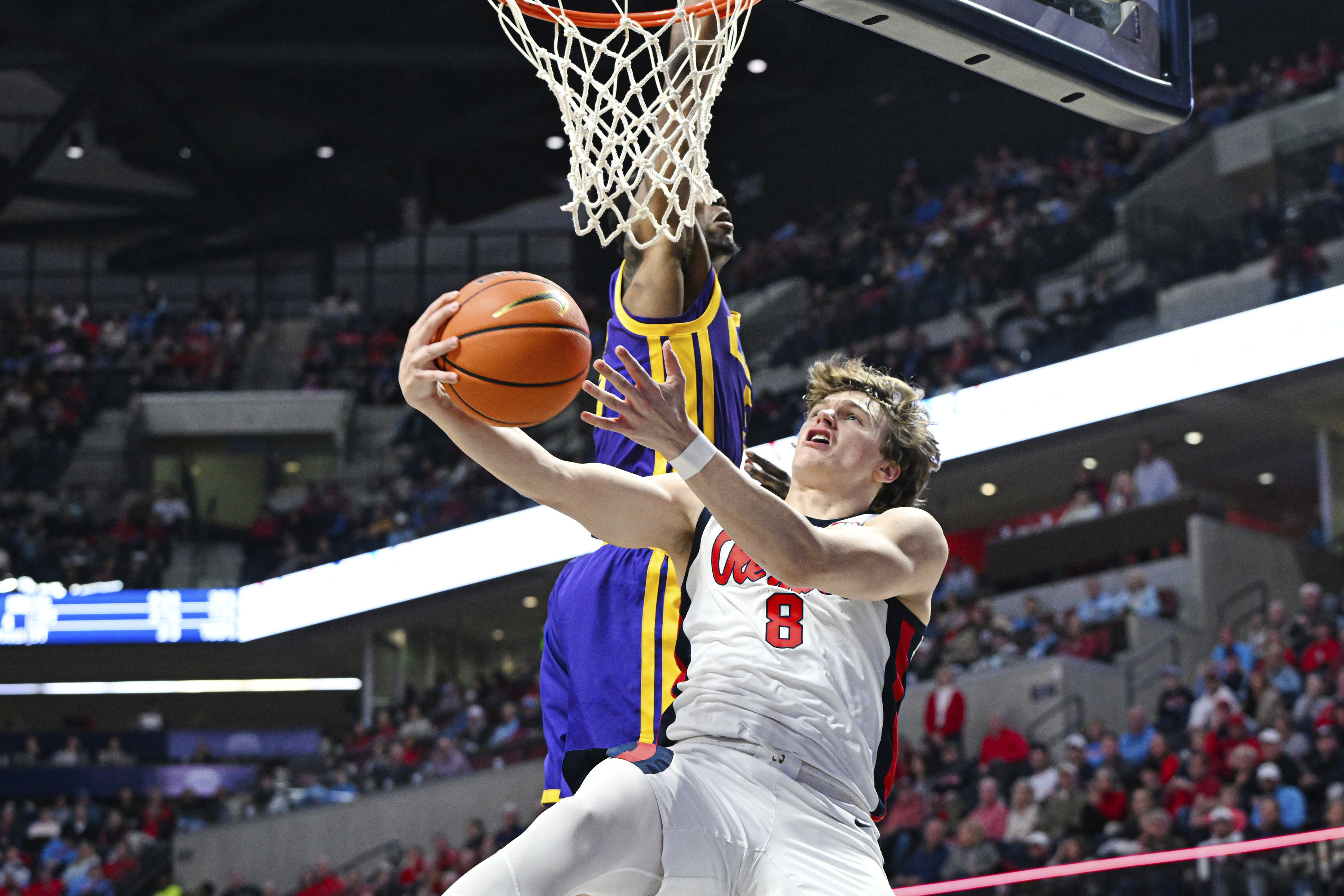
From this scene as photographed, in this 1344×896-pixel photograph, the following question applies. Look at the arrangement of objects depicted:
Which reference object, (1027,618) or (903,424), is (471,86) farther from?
(903,424)

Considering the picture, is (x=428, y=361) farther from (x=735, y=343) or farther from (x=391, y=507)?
(x=391, y=507)

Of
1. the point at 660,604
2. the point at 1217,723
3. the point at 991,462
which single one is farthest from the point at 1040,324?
the point at 660,604

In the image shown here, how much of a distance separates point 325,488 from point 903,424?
19319 millimetres

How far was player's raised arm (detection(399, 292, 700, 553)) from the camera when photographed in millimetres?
3344

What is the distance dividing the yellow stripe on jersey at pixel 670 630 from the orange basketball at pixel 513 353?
2.25 feet

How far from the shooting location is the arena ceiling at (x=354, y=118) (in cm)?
2161

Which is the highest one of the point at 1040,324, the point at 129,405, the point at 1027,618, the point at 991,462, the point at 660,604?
the point at 129,405

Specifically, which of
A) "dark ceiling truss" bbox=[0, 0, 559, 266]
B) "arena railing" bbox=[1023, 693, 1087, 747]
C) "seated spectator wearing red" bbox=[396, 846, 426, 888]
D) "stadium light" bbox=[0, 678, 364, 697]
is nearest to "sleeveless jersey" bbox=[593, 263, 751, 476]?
"arena railing" bbox=[1023, 693, 1087, 747]

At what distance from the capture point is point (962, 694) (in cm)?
1363

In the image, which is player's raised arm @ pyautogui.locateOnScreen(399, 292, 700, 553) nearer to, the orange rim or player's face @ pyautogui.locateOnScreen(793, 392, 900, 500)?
player's face @ pyautogui.locateOnScreen(793, 392, 900, 500)

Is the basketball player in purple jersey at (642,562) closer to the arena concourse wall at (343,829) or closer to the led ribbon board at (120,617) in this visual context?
the arena concourse wall at (343,829)

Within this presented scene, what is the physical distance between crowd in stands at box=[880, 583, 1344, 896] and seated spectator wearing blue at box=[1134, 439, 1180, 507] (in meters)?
2.36

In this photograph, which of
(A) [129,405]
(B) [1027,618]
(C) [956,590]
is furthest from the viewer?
(A) [129,405]

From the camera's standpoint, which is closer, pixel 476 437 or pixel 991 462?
pixel 476 437
